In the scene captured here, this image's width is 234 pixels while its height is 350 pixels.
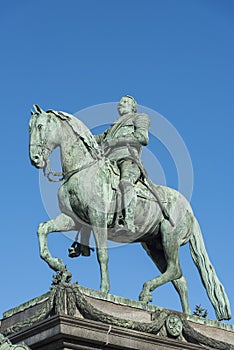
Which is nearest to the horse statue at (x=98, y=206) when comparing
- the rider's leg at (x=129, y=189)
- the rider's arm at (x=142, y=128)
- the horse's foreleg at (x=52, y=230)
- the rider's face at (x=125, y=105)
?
the horse's foreleg at (x=52, y=230)

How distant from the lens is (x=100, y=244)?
17.4 m

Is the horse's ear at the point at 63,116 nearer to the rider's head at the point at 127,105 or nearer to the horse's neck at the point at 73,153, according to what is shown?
the horse's neck at the point at 73,153

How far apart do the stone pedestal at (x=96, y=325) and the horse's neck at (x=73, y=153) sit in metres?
2.83

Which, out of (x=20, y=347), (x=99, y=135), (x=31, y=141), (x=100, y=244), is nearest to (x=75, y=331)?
(x=20, y=347)

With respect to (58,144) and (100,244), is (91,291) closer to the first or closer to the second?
(100,244)

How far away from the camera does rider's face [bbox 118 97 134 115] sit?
1969cm

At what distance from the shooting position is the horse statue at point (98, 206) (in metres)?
17.5

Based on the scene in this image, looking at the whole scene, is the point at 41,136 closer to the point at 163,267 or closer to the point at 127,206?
the point at 127,206

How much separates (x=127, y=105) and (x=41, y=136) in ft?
9.38

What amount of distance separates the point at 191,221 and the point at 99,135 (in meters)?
2.84

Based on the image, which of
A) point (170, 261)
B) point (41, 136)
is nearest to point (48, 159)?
point (41, 136)

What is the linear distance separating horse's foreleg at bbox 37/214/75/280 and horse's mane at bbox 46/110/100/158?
5.24 ft

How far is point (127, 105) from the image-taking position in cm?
1973

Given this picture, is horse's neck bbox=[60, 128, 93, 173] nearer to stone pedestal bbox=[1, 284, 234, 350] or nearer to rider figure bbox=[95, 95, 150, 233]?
rider figure bbox=[95, 95, 150, 233]
